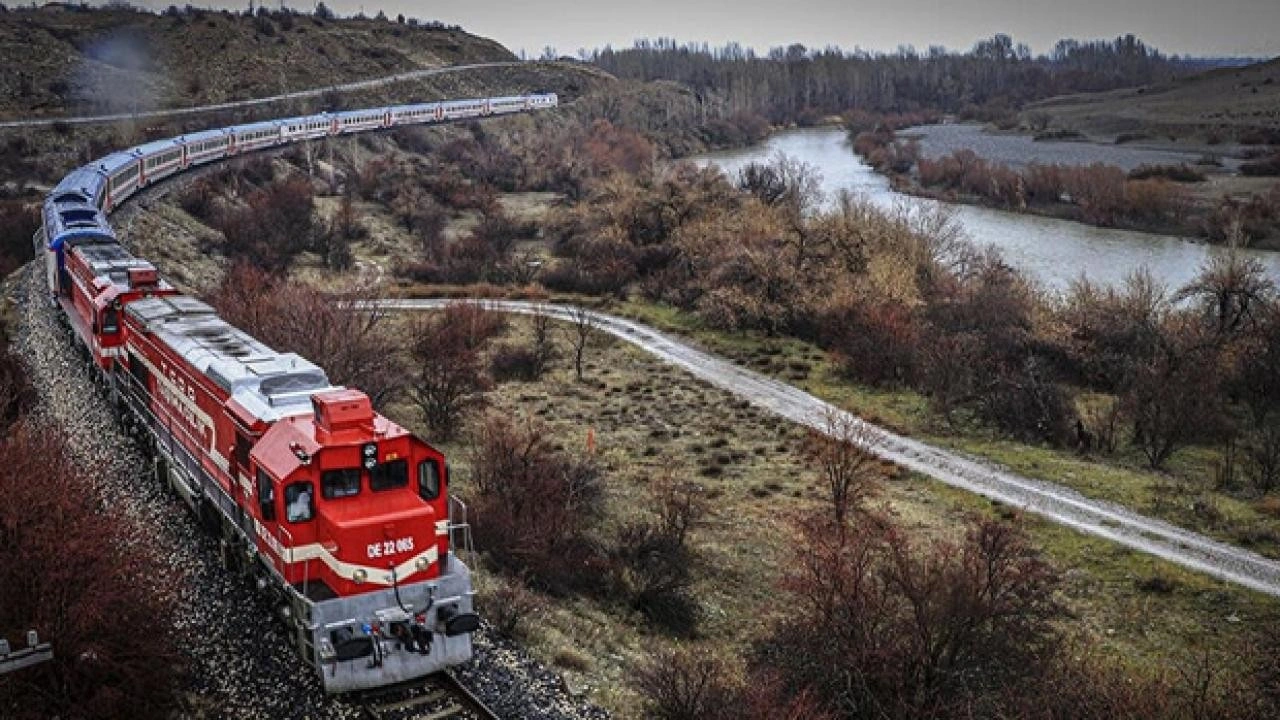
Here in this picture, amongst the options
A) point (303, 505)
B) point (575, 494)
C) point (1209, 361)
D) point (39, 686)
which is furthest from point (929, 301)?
point (39, 686)

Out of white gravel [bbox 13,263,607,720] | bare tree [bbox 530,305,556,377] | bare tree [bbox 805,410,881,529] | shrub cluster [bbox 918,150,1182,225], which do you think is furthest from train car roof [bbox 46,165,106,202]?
shrub cluster [bbox 918,150,1182,225]

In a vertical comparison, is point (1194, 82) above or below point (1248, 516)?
above

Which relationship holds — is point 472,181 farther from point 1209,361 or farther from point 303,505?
point 303,505

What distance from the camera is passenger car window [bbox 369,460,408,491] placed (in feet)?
55.8

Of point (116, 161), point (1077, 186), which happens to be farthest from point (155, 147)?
point (1077, 186)

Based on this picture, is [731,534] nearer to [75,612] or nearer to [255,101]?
[75,612]

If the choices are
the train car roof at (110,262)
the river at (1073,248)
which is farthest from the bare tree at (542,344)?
the river at (1073,248)

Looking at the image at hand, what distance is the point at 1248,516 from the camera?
30516mm

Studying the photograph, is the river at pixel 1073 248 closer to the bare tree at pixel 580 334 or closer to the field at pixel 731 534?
the bare tree at pixel 580 334

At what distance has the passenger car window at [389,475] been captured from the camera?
55.8 ft

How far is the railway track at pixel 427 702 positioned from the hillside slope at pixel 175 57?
8146 centimetres

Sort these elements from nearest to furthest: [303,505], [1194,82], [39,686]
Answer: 1. [39,686]
2. [303,505]
3. [1194,82]

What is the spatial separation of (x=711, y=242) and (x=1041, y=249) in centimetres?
2317

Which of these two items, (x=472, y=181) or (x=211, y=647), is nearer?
(x=211, y=647)
